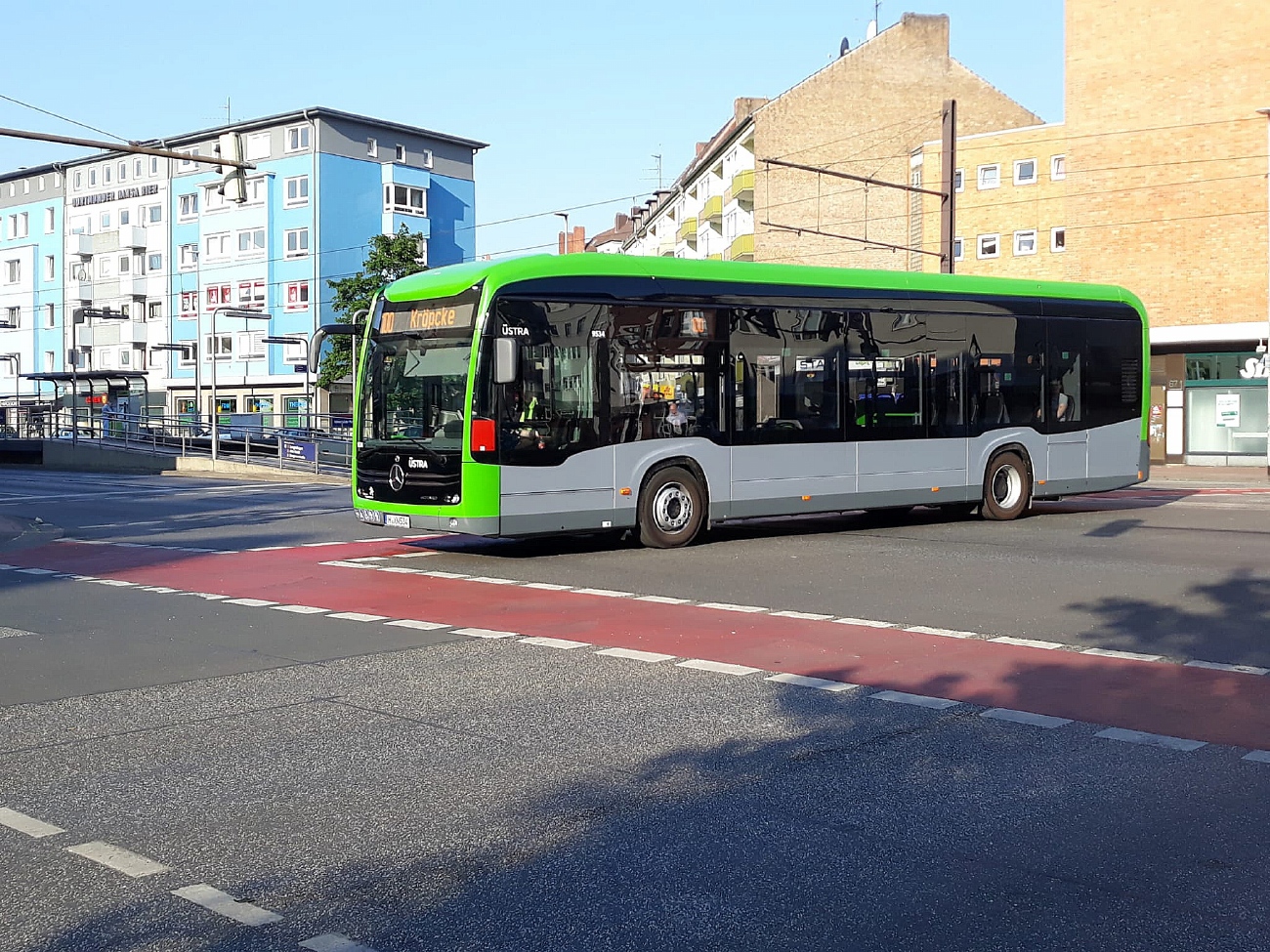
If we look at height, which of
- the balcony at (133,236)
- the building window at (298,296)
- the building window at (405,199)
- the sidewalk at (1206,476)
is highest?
the building window at (405,199)

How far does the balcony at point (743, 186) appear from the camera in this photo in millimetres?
64287

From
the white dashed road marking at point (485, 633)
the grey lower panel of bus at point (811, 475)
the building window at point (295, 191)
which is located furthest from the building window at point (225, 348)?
the white dashed road marking at point (485, 633)

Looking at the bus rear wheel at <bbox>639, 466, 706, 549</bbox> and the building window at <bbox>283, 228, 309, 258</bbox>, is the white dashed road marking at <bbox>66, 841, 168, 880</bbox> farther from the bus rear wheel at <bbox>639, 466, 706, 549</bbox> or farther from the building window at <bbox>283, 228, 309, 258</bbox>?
the building window at <bbox>283, 228, 309, 258</bbox>

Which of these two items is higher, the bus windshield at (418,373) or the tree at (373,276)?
the tree at (373,276)

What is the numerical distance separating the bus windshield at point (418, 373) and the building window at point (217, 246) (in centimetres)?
6314

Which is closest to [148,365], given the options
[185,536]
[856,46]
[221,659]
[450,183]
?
[450,183]

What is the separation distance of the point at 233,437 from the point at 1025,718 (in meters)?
41.8

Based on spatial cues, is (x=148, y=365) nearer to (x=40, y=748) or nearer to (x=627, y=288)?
(x=627, y=288)

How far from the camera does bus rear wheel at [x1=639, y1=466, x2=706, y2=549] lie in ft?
53.7

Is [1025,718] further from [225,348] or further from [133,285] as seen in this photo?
[133,285]

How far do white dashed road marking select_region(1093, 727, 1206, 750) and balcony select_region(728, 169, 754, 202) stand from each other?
192 feet

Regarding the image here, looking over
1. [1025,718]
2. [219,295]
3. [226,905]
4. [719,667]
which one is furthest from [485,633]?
[219,295]

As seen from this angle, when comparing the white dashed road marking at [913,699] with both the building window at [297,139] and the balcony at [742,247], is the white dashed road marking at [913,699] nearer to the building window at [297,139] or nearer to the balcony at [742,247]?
the balcony at [742,247]

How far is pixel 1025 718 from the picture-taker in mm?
7516
